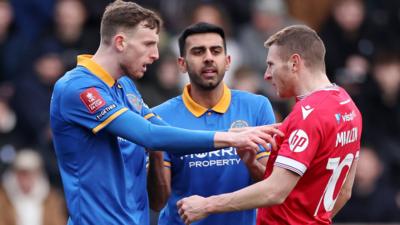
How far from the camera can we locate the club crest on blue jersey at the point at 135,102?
758 cm

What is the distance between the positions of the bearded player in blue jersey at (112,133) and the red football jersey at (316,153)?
7.4 inches

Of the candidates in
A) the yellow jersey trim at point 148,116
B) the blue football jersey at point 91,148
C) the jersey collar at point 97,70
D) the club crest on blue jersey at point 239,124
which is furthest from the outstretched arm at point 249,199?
the club crest on blue jersey at point 239,124

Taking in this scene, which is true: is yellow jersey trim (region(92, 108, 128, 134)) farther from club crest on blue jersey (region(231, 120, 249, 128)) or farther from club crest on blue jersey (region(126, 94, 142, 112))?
club crest on blue jersey (region(231, 120, 249, 128))

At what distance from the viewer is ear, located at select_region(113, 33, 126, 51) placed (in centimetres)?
732

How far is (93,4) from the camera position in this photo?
43.4 ft

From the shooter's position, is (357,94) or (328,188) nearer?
(328,188)

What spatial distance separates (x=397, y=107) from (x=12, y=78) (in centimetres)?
449

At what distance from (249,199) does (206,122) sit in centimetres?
128

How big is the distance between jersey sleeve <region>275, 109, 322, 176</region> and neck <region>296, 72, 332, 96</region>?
278 mm

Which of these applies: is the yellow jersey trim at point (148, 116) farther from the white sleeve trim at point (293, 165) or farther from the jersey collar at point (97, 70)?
the white sleeve trim at point (293, 165)

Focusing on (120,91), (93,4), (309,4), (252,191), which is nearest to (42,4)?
(93,4)

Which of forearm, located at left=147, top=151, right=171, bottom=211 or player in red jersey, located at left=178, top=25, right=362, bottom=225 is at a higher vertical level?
player in red jersey, located at left=178, top=25, right=362, bottom=225

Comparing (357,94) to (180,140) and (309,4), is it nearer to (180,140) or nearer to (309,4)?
(309,4)

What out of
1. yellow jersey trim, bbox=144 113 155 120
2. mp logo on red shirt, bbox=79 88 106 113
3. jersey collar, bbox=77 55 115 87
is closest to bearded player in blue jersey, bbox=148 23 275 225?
yellow jersey trim, bbox=144 113 155 120
